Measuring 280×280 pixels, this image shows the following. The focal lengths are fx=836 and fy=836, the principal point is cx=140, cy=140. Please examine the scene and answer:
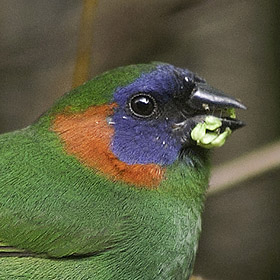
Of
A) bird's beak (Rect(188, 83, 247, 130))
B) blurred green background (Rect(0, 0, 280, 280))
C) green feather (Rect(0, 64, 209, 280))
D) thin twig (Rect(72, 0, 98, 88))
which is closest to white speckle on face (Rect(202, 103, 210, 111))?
bird's beak (Rect(188, 83, 247, 130))

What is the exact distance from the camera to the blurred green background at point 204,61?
12.9ft

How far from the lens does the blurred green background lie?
12.9 ft

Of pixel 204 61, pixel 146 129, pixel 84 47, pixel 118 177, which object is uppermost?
pixel 204 61

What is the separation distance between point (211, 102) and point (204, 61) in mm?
1986

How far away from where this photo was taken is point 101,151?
8.63 ft

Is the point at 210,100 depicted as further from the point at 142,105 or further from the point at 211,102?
the point at 142,105

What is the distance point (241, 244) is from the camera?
466cm

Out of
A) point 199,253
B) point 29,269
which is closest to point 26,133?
point 29,269

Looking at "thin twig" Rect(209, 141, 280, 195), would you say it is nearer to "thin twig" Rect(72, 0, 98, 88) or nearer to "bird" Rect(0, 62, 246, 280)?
"bird" Rect(0, 62, 246, 280)

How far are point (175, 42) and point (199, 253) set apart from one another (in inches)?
46.5

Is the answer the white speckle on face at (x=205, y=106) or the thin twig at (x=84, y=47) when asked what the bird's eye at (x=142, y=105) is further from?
the thin twig at (x=84, y=47)

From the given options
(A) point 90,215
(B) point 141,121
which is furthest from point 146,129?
(A) point 90,215

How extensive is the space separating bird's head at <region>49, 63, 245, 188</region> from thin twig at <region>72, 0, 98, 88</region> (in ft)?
1.33

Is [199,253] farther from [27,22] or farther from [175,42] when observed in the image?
[27,22]
